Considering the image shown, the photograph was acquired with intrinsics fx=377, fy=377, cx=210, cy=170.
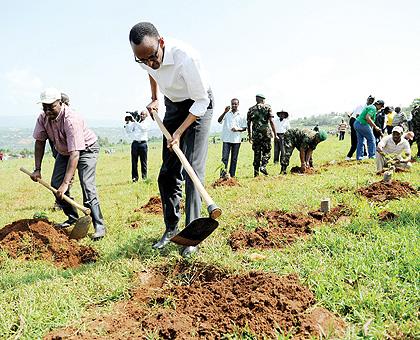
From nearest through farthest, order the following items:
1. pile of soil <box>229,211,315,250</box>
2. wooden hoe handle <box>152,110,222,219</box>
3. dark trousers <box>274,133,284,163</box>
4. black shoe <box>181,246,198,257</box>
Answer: wooden hoe handle <box>152,110,222,219</box> < black shoe <box>181,246,198,257</box> < pile of soil <box>229,211,315,250</box> < dark trousers <box>274,133,284,163</box>

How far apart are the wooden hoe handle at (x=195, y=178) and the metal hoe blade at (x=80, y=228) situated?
67.9 inches

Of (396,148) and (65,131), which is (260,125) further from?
(65,131)

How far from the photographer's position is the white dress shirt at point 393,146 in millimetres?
8422

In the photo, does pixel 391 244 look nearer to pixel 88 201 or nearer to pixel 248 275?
pixel 248 275

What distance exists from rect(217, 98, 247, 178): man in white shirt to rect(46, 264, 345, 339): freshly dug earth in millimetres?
6556

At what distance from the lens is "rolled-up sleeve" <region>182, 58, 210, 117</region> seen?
3420 mm

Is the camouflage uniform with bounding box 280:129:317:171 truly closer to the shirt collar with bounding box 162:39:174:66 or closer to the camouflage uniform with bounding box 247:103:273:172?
the camouflage uniform with bounding box 247:103:273:172

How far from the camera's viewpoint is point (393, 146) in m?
8.55

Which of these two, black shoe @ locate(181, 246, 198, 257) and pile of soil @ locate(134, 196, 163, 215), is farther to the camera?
pile of soil @ locate(134, 196, 163, 215)

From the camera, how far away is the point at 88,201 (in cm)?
528

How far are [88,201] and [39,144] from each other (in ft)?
3.48

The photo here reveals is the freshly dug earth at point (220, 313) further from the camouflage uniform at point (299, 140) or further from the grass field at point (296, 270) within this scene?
the camouflage uniform at point (299, 140)

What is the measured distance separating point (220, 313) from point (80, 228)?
2852 mm

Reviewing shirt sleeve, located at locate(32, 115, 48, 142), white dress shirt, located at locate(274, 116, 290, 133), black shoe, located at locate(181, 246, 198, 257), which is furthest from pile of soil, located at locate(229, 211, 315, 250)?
white dress shirt, located at locate(274, 116, 290, 133)
